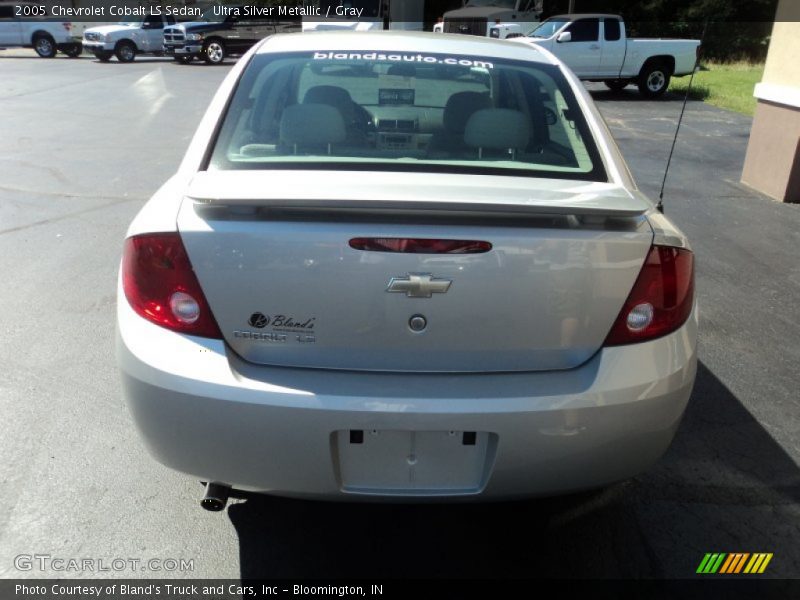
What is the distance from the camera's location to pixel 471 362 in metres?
2.20

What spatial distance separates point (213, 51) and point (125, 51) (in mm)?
3773

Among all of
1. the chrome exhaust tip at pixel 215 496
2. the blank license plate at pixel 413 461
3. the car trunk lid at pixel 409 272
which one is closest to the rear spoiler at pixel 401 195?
the car trunk lid at pixel 409 272

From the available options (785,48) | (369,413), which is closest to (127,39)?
(785,48)

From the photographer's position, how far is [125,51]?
2611cm

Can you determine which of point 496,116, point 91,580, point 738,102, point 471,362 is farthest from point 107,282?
point 738,102

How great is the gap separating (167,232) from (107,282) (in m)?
3.23

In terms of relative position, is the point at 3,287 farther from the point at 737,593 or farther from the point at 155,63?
the point at 155,63

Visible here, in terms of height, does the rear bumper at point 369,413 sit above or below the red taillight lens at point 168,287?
below

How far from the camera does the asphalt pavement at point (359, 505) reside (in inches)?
104

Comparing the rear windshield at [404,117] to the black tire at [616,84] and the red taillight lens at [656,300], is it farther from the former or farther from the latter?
the black tire at [616,84]

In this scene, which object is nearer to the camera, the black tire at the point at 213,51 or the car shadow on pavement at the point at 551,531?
the car shadow on pavement at the point at 551,531
